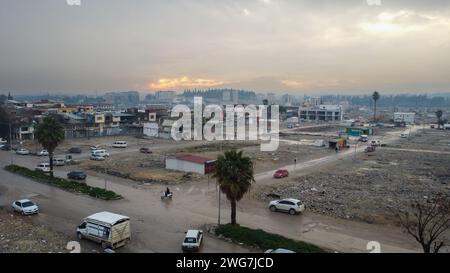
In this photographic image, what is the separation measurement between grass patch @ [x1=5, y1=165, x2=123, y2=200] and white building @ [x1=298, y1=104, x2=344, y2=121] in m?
102

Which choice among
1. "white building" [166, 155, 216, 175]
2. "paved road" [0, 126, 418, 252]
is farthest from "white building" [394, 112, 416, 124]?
"paved road" [0, 126, 418, 252]

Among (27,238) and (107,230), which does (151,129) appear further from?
(107,230)

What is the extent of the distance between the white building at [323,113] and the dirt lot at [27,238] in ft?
364

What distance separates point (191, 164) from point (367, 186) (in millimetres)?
16081

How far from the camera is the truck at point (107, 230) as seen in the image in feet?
50.9

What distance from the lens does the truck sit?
15.5 meters

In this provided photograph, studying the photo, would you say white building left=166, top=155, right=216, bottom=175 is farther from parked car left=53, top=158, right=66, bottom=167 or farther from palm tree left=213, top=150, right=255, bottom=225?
palm tree left=213, top=150, right=255, bottom=225

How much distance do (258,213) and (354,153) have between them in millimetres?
33343

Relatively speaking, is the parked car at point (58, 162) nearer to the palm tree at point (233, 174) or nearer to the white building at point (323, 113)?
the palm tree at point (233, 174)

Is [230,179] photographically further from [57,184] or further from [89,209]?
[57,184]

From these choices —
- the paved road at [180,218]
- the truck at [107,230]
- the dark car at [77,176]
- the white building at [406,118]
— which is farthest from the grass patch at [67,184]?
the white building at [406,118]

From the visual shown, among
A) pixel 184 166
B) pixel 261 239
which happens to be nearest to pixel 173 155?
pixel 184 166

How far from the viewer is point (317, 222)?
66.0 feet
